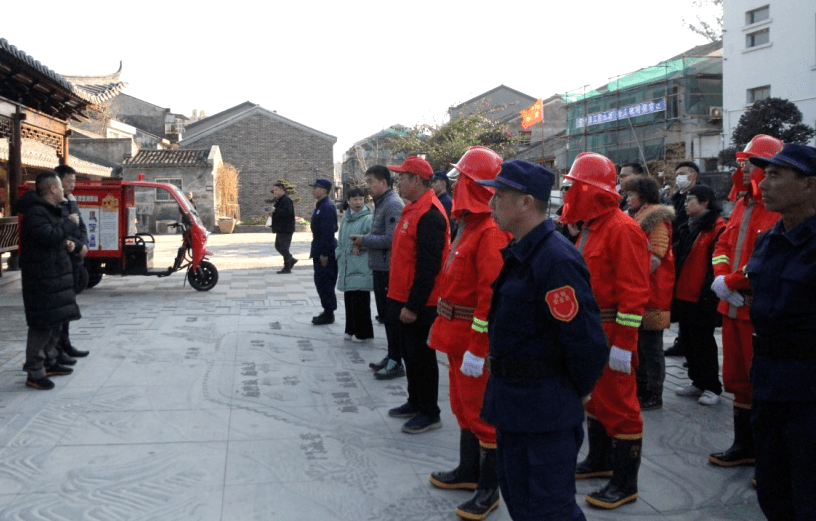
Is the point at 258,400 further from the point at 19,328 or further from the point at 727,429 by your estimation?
the point at 19,328

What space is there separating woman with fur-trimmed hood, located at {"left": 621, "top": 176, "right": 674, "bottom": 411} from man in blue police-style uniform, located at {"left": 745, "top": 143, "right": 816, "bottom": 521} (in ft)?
6.87

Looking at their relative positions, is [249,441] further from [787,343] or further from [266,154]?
[266,154]

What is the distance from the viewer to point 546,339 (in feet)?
9.00

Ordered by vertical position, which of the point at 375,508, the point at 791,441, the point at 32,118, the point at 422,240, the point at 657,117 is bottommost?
the point at 375,508

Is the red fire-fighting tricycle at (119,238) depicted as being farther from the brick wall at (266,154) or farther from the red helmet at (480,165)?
the brick wall at (266,154)

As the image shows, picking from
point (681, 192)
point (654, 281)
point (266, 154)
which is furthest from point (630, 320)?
point (266, 154)

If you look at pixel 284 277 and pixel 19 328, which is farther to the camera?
pixel 284 277

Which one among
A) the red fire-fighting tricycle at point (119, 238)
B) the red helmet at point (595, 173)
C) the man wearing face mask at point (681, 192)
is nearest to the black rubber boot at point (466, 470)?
the red helmet at point (595, 173)

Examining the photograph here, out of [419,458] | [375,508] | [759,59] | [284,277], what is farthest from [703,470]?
[759,59]

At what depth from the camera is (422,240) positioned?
16.2 ft

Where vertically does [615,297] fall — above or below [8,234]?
below

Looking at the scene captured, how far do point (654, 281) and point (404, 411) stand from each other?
195cm

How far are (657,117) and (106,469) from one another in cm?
2913

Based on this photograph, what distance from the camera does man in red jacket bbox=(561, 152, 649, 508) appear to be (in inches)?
148
